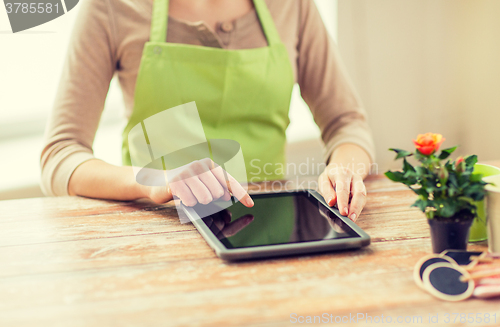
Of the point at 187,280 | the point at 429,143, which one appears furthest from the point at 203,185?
the point at 429,143

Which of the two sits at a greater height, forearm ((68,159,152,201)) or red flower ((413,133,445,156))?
red flower ((413,133,445,156))

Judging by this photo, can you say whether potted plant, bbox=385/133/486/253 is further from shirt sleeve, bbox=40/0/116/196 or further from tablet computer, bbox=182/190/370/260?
shirt sleeve, bbox=40/0/116/196

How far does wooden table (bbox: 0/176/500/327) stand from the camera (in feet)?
1.31

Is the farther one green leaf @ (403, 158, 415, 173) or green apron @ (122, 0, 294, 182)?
green apron @ (122, 0, 294, 182)

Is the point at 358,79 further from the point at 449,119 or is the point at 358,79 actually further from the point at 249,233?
the point at 249,233

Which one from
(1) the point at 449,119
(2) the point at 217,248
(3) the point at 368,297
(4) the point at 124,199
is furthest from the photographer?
(1) the point at 449,119

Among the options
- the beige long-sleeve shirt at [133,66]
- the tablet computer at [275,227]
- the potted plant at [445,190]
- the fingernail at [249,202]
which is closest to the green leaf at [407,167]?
the potted plant at [445,190]

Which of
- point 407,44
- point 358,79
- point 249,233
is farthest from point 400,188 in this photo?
point 407,44

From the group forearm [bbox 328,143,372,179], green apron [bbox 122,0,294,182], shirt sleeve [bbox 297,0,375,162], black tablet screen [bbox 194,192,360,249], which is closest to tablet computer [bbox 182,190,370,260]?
black tablet screen [bbox 194,192,360,249]

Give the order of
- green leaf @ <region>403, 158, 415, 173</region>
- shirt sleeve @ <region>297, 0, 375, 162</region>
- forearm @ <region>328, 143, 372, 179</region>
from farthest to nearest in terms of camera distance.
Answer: shirt sleeve @ <region>297, 0, 375, 162</region>
forearm @ <region>328, 143, 372, 179</region>
green leaf @ <region>403, 158, 415, 173</region>

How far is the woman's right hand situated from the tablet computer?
2 centimetres

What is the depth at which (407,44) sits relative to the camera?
79.3 inches

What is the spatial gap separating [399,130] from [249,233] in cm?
170

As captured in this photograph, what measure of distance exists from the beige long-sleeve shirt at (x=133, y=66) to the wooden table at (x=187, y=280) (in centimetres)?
32
